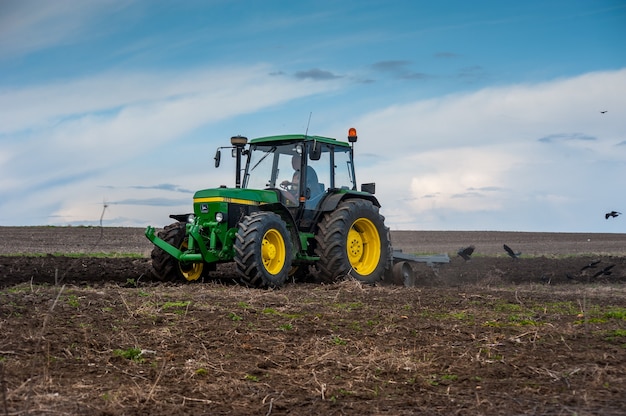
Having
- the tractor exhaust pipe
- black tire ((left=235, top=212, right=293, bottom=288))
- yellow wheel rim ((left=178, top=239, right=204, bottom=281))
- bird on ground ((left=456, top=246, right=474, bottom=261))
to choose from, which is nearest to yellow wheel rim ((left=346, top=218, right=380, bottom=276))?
black tire ((left=235, top=212, right=293, bottom=288))

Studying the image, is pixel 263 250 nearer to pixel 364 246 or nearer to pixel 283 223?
pixel 283 223

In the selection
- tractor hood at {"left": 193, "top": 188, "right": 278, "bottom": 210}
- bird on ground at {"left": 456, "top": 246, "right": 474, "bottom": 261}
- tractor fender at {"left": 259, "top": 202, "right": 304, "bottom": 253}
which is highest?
tractor hood at {"left": 193, "top": 188, "right": 278, "bottom": 210}

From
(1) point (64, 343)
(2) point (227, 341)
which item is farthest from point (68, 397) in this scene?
(2) point (227, 341)

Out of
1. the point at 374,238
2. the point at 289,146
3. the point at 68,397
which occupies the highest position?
the point at 289,146

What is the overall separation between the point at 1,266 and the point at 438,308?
33.0ft

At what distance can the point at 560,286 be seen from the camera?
53.5 ft

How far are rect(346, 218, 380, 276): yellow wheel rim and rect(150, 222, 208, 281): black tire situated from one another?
293 cm

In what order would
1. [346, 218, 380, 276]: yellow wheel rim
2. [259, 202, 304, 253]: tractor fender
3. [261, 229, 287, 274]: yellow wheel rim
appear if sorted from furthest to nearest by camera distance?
[346, 218, 380, 276]: yellow wheel rim → [259, 202, 304, 253]: tractor fender → [261, 229, 287, 274]: yellow wheel rim

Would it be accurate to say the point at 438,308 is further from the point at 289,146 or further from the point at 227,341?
the point at 289,146

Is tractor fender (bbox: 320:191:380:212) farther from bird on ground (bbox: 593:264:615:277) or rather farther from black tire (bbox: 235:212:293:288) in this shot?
bird on ground (bbox: 593:264:615:277)

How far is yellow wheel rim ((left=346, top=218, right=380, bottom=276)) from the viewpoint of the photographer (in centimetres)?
1458

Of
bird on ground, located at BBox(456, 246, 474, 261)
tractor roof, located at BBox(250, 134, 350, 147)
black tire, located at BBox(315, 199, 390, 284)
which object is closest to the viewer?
black tire, located at BBox(315, 199, 390, 284)

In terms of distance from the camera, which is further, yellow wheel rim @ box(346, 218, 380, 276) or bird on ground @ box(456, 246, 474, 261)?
bird on ground @ box(456, 246, 474, 261)

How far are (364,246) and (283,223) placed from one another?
2773mm
